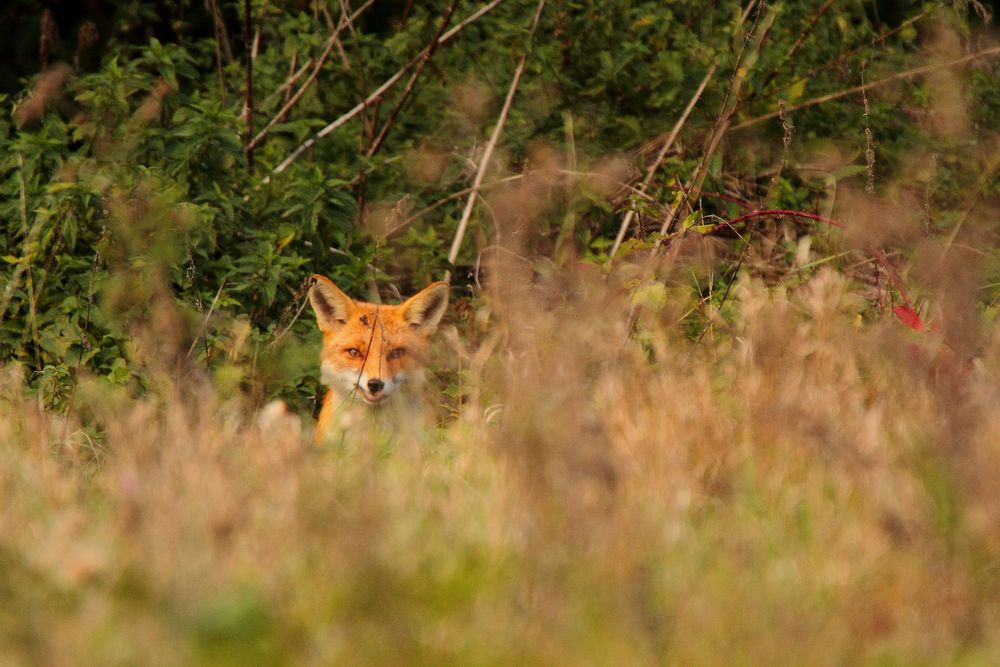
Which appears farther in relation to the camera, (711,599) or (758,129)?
(758,129)

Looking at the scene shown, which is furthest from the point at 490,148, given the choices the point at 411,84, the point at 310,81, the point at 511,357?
the point at 511,357

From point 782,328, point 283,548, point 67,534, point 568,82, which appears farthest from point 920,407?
point 568,82

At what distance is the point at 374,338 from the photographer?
641cm

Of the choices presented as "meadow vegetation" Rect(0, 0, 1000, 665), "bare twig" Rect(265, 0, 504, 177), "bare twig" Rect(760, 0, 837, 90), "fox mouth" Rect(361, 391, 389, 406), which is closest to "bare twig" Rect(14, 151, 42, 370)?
"meadow vegetation" Rect(0, 0, 1000, 665)

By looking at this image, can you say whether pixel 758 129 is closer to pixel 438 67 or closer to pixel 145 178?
pixel 438 67

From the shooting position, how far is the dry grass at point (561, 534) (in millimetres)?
2650

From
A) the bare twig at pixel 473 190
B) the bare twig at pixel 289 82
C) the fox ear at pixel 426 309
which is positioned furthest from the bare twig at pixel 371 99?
the fox ear at pixel 426 309

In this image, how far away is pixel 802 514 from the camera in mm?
3430

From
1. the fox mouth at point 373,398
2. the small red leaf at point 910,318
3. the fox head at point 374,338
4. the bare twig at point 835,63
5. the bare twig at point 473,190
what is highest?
the small red leaf at point 910,318

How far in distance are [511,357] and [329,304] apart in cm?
228

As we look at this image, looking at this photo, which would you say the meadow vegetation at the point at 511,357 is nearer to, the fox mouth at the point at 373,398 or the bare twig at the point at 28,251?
the bare twig at the point at 28,251

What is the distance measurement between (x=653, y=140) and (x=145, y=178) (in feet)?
8.82

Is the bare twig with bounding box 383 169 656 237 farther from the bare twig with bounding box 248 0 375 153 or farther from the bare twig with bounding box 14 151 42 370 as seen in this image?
the bare twig with bounding box 14 151 42 370

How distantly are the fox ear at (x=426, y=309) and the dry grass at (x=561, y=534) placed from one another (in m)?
2.35
